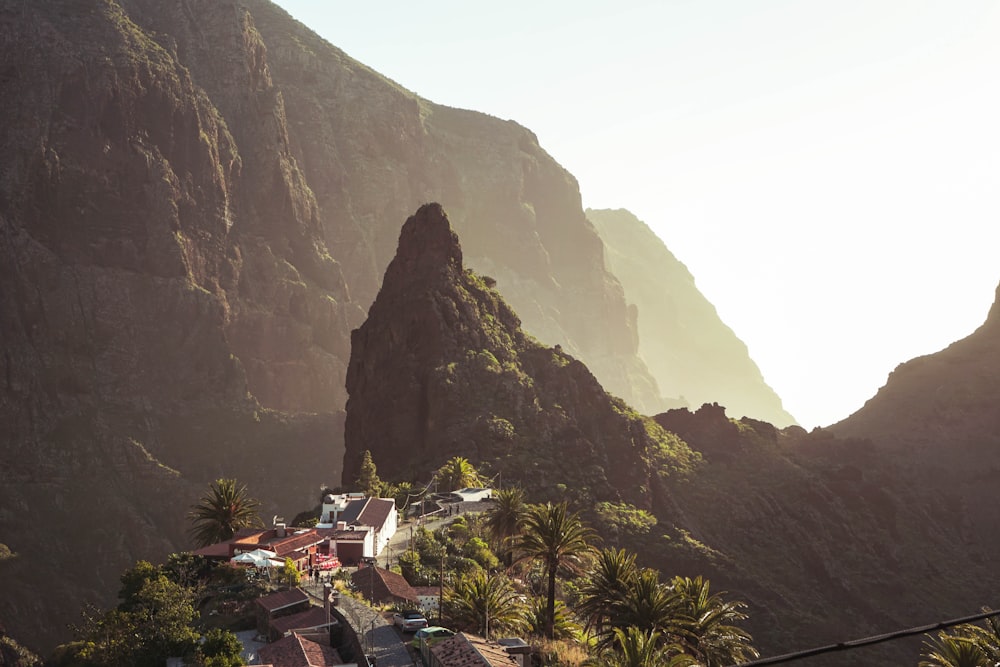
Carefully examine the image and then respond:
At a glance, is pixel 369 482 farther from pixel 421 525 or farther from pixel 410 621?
pixel 410 621

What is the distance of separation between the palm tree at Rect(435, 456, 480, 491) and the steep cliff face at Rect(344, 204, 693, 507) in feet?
22.2

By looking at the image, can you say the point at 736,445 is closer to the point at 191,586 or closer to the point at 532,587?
the point at 532,587

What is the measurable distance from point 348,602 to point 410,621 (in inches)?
300

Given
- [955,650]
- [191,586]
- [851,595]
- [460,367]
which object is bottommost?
[851,595]

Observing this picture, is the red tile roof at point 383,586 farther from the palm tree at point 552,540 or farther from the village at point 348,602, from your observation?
the palm tree at point 552,540

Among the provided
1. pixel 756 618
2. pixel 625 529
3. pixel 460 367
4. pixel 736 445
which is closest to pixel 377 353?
pixel 460 367

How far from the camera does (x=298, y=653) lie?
164 ft

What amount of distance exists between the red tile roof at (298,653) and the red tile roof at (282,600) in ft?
21.3

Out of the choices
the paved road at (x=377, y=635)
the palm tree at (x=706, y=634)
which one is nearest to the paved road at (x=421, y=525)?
the paved road at (x=377, y=635)

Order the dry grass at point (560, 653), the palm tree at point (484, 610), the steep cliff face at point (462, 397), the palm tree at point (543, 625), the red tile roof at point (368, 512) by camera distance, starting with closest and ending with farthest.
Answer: the dry grass at point (560, 653)
the palm tree at point (484, 610)
the palm tree at point (543, 625)
the red tile roof at point (368, 512)
the steep cliff face at point (462, 397)

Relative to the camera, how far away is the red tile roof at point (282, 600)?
60438 millimetres

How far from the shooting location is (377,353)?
14012 cm

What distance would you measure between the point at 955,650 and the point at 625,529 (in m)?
86.2

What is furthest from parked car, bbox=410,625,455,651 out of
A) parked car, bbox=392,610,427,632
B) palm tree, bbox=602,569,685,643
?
palm tree, bbox=602,569,685,643
